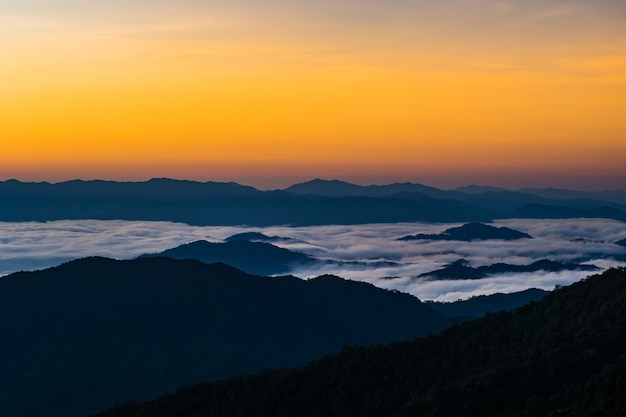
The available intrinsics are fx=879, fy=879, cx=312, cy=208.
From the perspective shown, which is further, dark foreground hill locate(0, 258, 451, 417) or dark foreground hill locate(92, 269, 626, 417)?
dark foreground hill locate(0, 258, 451, 417)

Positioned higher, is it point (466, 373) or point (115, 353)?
point (466, 373)

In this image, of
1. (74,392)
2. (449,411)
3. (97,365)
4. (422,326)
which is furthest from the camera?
(422,326)

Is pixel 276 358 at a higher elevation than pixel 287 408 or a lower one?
lower

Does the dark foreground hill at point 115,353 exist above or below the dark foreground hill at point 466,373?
below

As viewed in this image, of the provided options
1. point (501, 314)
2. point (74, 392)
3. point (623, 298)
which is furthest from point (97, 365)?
point (623, 298)

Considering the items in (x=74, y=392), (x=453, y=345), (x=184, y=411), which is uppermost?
(x=453, y=345)

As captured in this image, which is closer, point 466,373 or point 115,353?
point 466,373

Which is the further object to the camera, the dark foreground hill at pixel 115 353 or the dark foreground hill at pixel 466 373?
the dark foreground hill at pixel 115 353

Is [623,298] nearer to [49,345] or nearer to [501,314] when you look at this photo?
[501,314]
